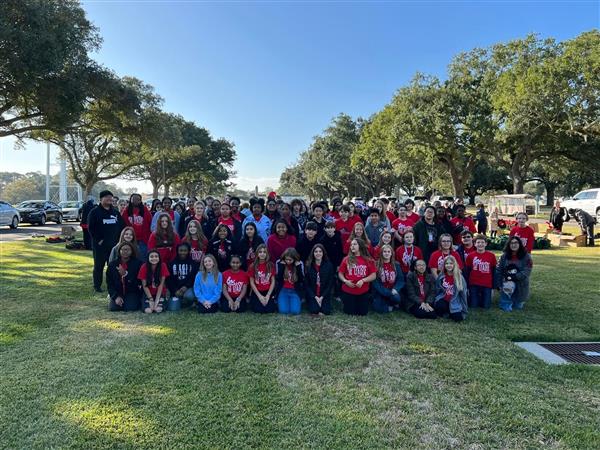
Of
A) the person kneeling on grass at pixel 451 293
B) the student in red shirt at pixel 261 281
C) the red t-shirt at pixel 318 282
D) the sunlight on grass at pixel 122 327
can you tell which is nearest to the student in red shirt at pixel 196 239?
the student in red shirt at pixel 261 281

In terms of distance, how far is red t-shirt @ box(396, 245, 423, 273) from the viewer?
641cm

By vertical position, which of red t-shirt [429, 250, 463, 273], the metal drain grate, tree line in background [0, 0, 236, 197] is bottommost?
the metal drain grate

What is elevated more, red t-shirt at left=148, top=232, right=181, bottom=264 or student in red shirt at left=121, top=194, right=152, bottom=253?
student in red shirt at left=121, top=194, right=152, bottom=253

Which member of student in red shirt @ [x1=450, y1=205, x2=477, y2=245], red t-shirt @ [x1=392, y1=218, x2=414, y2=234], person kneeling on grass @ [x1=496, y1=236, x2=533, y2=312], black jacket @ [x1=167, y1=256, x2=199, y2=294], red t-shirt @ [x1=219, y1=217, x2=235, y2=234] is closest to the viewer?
black jacket @ [x1=167, y1=256, x2=199, y2=294]

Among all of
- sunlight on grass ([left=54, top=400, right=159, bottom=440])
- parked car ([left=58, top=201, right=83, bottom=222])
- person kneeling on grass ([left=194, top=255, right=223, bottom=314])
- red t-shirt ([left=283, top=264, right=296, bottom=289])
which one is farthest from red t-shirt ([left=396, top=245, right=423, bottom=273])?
parked car ([left=58, top=201, right=83, bottom=222])

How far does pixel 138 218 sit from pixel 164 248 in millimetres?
1559

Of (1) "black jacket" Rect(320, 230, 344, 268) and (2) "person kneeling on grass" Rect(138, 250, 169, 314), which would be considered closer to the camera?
(2) "person kneeling on grass" Rect(138, 250, 169, 314)

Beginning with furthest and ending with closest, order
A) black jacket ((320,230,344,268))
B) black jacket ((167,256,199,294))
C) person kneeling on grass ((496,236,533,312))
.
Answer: black jacket ((320,230,344,268)), person kneeling on grass ((496,236,533,312)), black jacket ((167,256,199,294))

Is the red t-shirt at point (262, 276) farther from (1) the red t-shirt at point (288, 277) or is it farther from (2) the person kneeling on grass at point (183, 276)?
(2) the person kneeling on grass at point (183, 276)

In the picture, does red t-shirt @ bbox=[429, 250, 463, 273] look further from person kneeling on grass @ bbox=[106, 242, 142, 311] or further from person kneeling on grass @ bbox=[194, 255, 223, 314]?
person kneeling on grass @ bbox=[106, 242, 142, 311]

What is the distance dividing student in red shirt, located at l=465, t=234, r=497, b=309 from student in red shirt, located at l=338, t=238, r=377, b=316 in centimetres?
165

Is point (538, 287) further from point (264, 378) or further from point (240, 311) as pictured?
point (264, 378)

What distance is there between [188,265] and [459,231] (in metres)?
5.05

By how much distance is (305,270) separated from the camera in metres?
6.17
